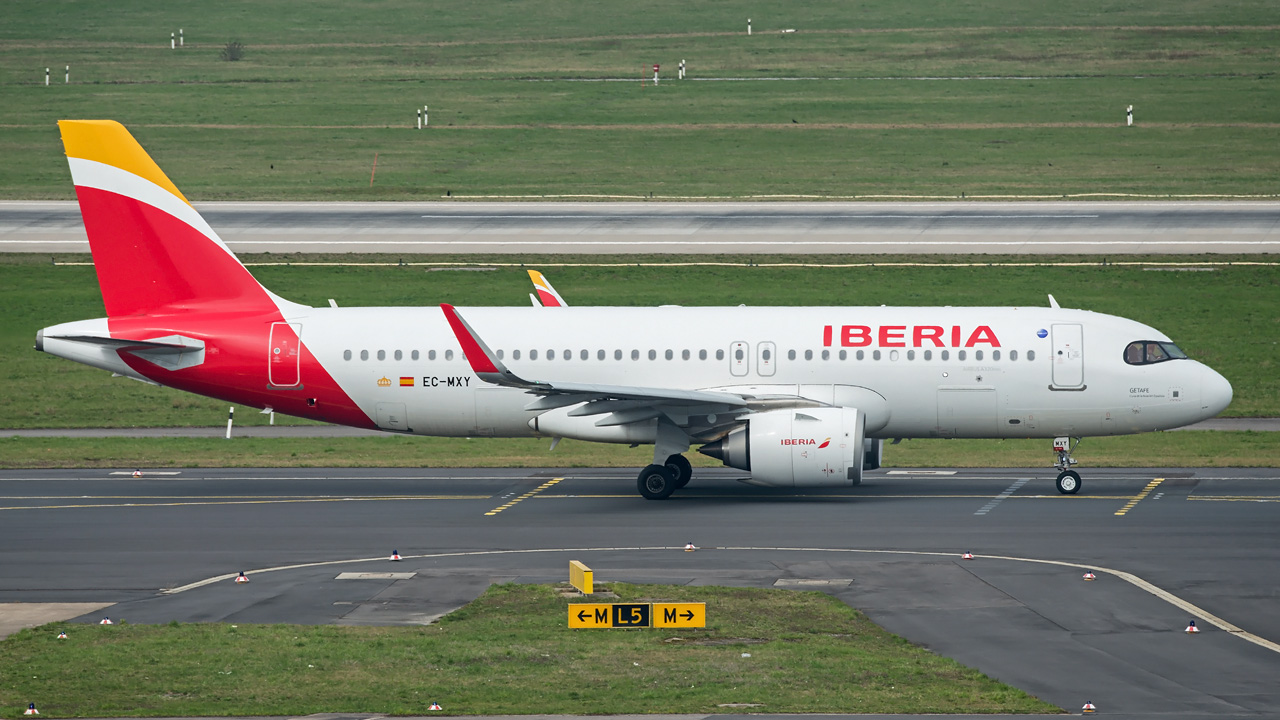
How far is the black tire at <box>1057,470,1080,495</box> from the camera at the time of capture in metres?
36.0

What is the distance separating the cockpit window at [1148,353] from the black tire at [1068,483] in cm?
305

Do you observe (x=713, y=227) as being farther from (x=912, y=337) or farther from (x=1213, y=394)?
(x=1213, y=394)

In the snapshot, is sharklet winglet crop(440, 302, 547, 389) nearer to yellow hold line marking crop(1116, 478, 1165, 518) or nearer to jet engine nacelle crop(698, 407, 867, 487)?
jet engine nacelle crop(698, 407, 867, 487)

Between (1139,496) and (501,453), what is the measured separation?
59.1 feet

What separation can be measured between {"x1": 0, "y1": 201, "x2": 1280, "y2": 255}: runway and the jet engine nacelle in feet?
92.7

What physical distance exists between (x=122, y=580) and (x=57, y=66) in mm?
101503

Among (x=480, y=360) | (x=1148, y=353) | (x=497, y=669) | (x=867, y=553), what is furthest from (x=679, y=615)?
(x=1148, y=353)

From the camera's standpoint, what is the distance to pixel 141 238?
1480 inches

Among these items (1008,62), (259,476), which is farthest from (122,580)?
(1008,62)

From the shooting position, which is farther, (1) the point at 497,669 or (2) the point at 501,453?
(2) the point at 501,453

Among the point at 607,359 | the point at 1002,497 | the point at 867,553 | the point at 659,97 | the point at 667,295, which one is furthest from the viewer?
the point at 659,97

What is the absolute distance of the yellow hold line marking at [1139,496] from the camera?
33.7 metres

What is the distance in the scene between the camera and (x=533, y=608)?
24.5m

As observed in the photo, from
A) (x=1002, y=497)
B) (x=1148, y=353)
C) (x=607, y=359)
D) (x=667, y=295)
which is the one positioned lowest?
(x=1002, y=497)
